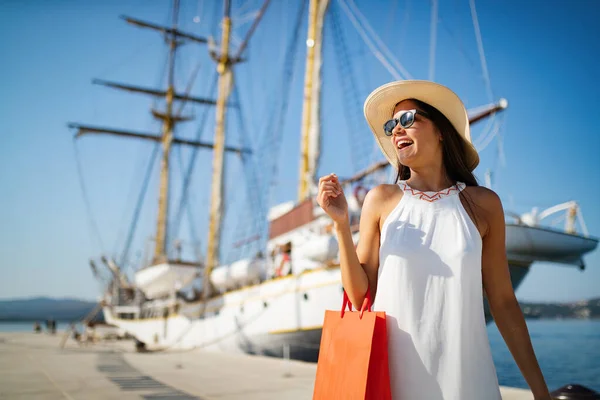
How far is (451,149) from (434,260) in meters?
0.50

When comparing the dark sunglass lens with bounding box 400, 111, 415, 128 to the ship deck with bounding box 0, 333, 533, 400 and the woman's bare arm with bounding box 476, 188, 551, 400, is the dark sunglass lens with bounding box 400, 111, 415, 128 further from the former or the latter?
the ship deck with bounding box 0, 333, 533, 400

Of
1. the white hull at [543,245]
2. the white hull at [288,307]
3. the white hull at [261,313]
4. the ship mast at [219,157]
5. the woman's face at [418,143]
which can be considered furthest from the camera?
the ship mast at [219,157]

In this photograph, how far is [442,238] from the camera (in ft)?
5.31

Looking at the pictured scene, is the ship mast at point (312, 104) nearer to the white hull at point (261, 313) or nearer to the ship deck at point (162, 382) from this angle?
the white hull at point (261, 313)

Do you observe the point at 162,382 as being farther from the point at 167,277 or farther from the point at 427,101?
the point at 167,277

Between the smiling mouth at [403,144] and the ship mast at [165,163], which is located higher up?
the ship mast at [165,163]

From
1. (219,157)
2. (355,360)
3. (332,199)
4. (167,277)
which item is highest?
(219,157)

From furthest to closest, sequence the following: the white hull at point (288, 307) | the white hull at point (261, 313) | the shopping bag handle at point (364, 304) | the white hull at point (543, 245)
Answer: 1. the white hull at point (261, 313)
2. the white hull at point (288, 307)
3. the white hull at point (543, 245)
4. the shopping bag handle at point (364, 304)

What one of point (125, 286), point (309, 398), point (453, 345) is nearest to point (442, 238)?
point (453, 345)

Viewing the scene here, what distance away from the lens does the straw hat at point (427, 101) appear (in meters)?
1.84

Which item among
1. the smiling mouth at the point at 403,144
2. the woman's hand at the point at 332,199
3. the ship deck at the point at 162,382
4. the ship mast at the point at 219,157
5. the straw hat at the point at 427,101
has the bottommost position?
the ship deck at the point at 162,382

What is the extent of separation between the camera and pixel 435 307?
61.4 inches

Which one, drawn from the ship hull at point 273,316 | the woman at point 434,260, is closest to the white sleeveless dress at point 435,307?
the woman at point 434,260

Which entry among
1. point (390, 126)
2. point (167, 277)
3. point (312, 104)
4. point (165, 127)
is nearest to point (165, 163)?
point (165, 127)
